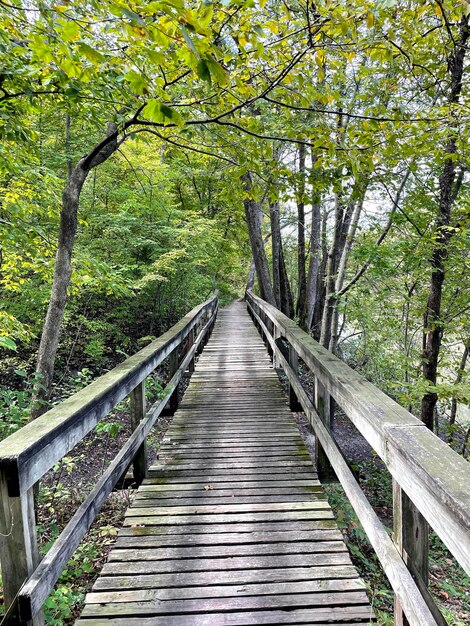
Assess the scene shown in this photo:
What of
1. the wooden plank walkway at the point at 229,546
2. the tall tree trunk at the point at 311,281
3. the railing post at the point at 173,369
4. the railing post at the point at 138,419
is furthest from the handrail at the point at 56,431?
the tall tree trunk at the point at 311,281

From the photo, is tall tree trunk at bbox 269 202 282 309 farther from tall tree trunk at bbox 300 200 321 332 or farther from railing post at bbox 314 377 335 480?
railing post at bbox 314 377 335 480

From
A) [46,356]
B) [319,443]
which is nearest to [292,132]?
[319,443]

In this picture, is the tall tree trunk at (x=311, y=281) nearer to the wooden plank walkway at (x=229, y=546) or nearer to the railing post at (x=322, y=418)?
the wooden plank walkway at (x=229, y=546)

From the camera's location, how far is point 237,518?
2506 millimetres

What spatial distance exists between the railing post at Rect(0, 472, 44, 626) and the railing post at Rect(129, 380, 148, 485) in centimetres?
156

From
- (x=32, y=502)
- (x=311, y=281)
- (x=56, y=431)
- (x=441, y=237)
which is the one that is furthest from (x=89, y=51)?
(x=311, y=281)

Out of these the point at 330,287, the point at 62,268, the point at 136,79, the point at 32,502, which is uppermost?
the point at 136,79

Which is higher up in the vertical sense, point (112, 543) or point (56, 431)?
point (56, 431)

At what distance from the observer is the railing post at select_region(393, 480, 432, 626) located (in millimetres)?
1444

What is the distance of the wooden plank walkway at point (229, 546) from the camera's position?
5.92ft

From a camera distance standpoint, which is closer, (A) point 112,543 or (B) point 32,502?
(B) point 32,502

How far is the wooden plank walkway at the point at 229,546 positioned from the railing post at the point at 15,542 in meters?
0.64

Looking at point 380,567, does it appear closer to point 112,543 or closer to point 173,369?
point 112,543

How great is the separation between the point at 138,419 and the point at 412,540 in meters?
2.06
